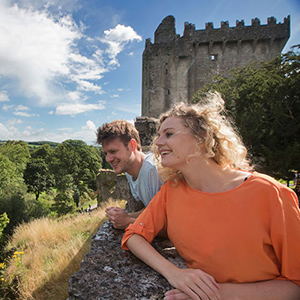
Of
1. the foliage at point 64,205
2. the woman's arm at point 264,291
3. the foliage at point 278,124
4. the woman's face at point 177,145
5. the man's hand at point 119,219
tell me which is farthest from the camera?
the foliage at point 64,205

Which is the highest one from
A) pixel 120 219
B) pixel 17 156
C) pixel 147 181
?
pixel 17 156

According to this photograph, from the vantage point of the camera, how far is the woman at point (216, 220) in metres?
1.12

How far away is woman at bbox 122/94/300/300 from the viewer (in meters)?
1.12

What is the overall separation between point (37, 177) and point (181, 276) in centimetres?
3414

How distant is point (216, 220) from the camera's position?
125cm

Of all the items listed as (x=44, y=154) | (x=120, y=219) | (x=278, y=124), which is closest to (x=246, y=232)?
(x=120, y=219)

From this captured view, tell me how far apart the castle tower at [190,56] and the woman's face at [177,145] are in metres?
22.2

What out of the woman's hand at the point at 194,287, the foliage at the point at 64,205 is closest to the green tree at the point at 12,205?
the foliage at the point at 64,205

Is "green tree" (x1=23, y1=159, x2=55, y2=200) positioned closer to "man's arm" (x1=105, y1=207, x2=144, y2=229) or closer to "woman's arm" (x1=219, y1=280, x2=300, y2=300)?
"man's arm" (x1=105, y1=207, x2=144, y2=229)

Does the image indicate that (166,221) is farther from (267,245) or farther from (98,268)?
(267,245)

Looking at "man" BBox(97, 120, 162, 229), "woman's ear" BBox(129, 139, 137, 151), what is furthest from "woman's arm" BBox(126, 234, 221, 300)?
"woman's ear" BBox(129, 139, 137, 151)

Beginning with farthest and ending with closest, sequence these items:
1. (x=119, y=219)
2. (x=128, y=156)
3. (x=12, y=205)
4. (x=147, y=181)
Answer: (x=12, y=205) → (x=128, y=156) → (x=147, y=181) → (x=119, y=219)

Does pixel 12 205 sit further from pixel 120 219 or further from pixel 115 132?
pixel 120 219

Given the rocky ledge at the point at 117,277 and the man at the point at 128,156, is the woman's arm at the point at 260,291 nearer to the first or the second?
the rocky ledge at the point at 117,277
